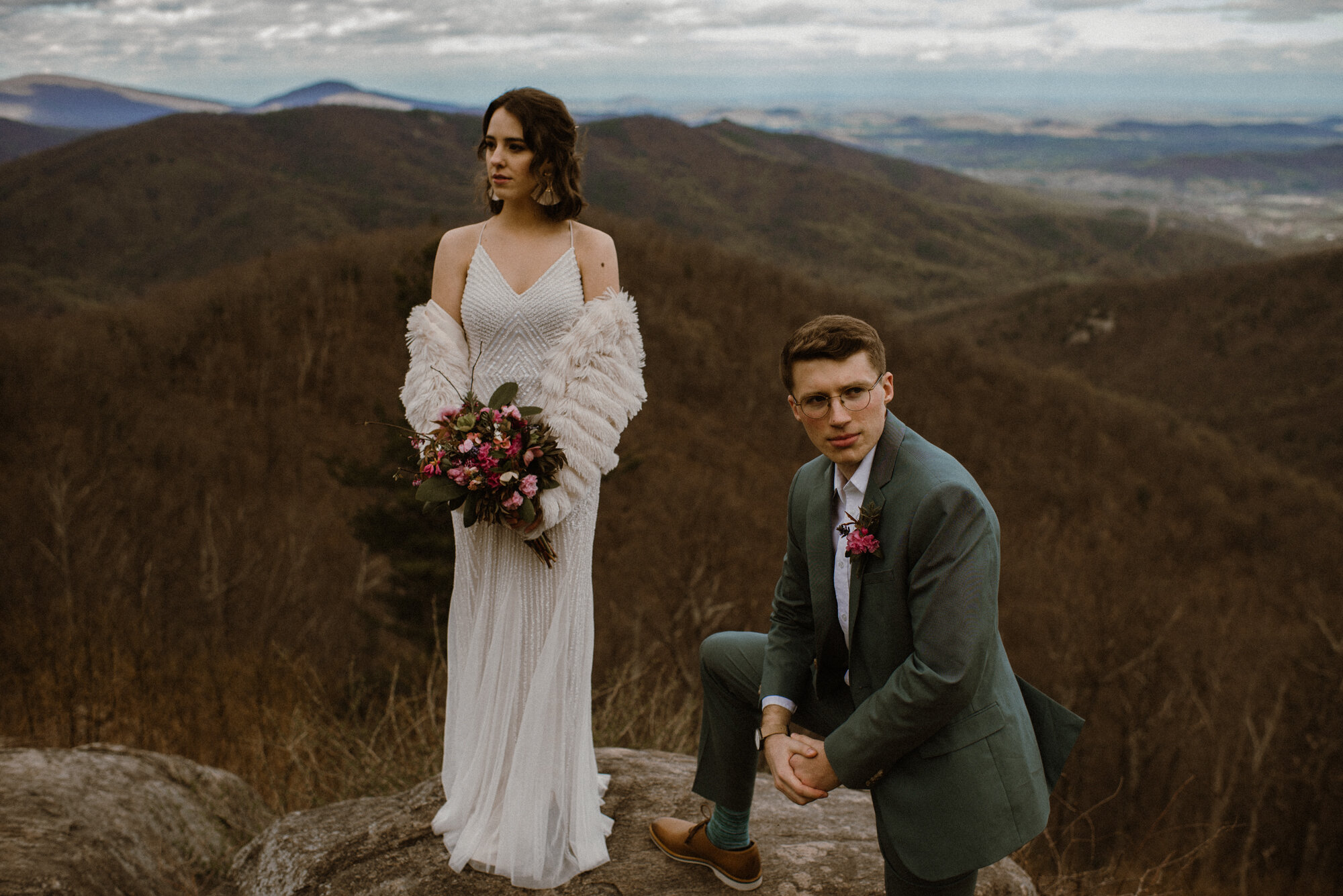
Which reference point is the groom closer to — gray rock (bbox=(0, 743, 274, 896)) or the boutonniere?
the boutonniere

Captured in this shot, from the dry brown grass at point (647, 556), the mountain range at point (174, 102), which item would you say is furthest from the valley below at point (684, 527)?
the mountain range at point (174, 102)

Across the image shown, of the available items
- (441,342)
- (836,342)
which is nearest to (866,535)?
(836,342)

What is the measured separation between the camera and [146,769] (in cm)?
463

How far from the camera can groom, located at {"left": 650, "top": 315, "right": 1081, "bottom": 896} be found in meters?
2.26

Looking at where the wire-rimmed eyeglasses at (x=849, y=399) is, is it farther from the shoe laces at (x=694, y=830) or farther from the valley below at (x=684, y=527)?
the valley below at (x=684, y=527)

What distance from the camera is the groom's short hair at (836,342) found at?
93.8 inches

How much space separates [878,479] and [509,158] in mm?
1849

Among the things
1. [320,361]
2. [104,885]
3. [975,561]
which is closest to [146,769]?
[104,885]

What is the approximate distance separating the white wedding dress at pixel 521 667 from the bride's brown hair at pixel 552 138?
23 centimetres

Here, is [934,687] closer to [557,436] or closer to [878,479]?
[878,479]

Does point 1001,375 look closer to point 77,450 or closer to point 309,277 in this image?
point 309,277

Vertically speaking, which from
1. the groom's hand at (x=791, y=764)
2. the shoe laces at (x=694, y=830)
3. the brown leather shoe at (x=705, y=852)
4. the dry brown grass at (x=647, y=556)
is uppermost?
the groom's hand at (x=791, y=764)

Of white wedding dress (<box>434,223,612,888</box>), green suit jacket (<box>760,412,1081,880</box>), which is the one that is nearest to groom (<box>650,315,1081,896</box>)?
green suit jacket (<box>760,412,1081,880</box>)

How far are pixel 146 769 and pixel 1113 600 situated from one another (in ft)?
85.8
